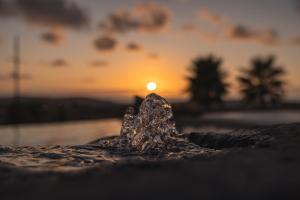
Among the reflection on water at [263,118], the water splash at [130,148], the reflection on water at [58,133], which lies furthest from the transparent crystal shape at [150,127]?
the reflection on water at [263,118]

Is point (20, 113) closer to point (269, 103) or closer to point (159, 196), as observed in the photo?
point (159, 196)

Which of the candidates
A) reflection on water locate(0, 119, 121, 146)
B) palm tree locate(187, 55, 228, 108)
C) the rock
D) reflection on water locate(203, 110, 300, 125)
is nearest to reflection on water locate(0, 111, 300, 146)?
reflection on water locate(0, 119, 121, 146)

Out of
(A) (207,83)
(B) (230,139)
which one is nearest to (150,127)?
(B) (230,139)

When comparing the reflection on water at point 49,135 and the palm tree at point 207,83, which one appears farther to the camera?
the palm tree at point 207,83

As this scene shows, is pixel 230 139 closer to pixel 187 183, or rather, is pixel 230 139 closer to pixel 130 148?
pixel 130 148

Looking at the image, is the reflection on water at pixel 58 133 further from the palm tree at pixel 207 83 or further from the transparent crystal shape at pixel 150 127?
the palm tree at pixel 207 83

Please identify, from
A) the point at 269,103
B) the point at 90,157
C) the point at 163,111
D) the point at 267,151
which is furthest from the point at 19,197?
the point at 269,103

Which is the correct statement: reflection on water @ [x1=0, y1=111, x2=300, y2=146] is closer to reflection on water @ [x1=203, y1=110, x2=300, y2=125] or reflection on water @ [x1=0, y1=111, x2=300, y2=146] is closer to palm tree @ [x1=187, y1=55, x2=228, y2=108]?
reflection on water @ [x1=203, y1=110, x2=300, y2=125]
